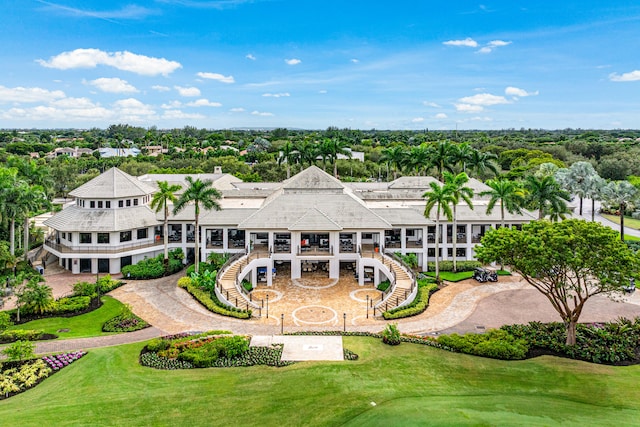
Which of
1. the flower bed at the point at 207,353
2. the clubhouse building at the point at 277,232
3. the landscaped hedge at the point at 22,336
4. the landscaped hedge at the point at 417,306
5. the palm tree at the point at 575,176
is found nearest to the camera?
the flower bed at the point at 207,353

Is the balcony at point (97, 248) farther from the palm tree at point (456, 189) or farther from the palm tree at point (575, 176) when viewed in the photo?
the palm tree at point (575, 176)

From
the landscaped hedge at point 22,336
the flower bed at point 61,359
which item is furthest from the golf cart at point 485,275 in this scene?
the landscaped hedge at point 22,336

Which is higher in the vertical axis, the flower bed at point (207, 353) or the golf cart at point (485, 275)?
the golf cart at point (485, 275)

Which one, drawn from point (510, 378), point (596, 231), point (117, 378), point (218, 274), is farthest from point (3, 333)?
point (596, 231)

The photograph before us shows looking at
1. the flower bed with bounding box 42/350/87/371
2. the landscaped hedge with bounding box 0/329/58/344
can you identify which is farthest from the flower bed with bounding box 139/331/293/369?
the landscaped hedge with bounding box 0/329/58/344

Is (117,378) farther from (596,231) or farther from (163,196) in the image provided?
(596,231)

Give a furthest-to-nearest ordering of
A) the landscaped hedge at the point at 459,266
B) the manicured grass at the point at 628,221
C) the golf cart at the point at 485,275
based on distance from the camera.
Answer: the manicured grass at the point at 628,221, the landscaped hedge at the point at 459,266, the golf cart at the point at 485,275

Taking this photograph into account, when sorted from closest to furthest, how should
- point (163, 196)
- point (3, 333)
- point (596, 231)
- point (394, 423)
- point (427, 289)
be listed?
1. point (394, 423)
2. point (596, 231)
3. point (3, 333)
4. point (427, 289)
5. point (163, 196)
